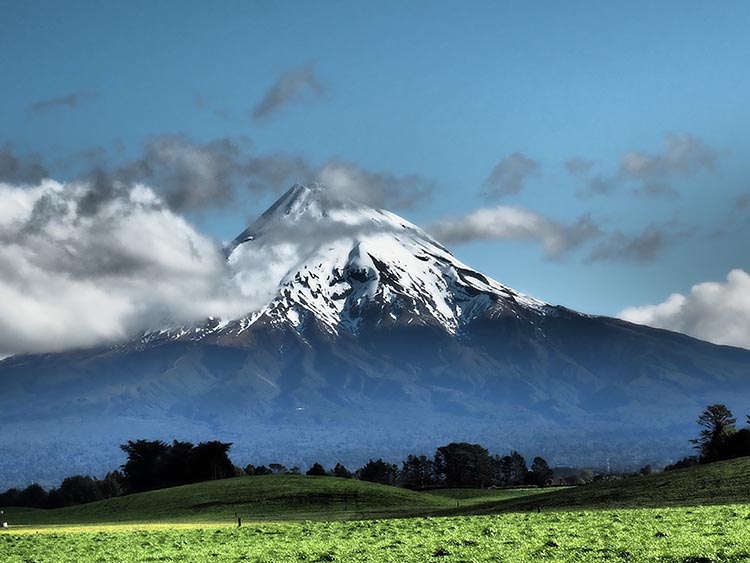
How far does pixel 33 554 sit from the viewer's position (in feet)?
164

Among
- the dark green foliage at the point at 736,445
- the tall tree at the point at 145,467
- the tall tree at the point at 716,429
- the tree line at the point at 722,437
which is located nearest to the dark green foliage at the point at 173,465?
the tall tree at the point at 145,467

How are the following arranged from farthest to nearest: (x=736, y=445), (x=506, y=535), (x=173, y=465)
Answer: (x=173, y=465) < (x=736, y=445) < (x=506, y=535)

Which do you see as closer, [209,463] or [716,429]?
[716,429]

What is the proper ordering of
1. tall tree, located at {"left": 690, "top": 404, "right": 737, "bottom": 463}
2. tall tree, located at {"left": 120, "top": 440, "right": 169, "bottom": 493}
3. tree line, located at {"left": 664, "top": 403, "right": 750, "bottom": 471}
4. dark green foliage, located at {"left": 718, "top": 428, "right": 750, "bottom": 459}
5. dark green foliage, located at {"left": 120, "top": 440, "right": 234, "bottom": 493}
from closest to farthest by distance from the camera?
1. dark green foliage, located at {"left": 718, "top": 428, "right": 750, "bottom": 459}
2. tree line, located at {"left": 664, "top": 403, "right": 750, "bottom": 471}
3. tall tree, located at {"left": 690, "top": 404, "right": 737, "bottom": 463}
4. dark green foliage, located at {"left": 120, "top": 440, "right": 234, "bottom": 493}
5. tall tree, located at {"left": 120, "top": 440, "right": 169, "bottom": 493}

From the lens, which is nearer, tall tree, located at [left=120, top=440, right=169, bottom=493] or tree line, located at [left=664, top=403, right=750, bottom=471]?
tree line, located at [left=664, top=403, right=750, bottom=471]

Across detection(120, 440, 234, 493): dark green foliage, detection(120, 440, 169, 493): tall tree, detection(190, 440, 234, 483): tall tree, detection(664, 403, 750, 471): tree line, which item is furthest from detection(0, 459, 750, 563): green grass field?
detection(120, 440, 169, 493): tall tree

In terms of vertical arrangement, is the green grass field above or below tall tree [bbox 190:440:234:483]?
below

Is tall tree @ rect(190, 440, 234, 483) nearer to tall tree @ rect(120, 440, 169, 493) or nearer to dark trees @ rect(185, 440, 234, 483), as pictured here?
dark trees @ rect(185, 440, 234, 483)

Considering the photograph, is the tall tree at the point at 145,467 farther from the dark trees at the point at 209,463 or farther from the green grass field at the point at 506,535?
the green grass field at the point at 506,535

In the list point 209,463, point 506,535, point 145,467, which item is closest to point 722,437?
point 209,463

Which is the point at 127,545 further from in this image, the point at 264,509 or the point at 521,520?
the point at 264,509

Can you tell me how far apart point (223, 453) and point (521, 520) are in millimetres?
128828

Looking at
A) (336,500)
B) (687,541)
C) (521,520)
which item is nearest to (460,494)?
(336,500)

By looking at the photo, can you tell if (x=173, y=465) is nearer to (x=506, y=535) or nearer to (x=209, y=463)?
(x=209, y=463)
